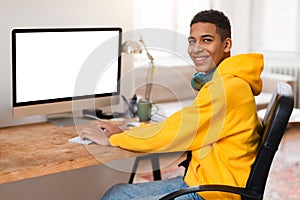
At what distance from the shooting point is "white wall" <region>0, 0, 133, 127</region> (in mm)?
2361

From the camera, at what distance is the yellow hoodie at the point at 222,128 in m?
1.76

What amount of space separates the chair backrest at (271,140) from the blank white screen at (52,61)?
1056 mm

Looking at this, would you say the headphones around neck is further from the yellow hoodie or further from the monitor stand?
the monitor stand

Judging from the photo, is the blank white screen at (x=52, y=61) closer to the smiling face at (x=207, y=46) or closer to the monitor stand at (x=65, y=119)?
the monitor stand at (x=65, y=119)

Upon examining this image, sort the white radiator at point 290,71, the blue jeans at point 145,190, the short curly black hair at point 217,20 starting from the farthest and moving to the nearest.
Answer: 1. the white radiator at point 290,71
2. the blue jeans at point 145,190
3. the short curly black hair at point 217,20

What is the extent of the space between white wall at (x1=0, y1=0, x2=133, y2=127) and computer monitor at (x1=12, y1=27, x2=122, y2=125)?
18cm

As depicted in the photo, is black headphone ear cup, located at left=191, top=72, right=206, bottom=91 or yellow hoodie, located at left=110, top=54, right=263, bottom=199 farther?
black headphone ear cup, located at left=191, top=72, right=206, bottom=91

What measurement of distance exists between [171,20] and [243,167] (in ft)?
12.5

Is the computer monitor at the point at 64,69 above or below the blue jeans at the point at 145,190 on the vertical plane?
above

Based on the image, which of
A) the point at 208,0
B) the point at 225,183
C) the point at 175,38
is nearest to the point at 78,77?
the point at 225,183

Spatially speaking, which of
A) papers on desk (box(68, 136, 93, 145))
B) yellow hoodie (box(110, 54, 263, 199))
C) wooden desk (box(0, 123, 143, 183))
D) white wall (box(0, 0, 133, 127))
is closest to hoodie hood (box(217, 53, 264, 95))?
yellow hoodie (box(110, 54, 263, 199))

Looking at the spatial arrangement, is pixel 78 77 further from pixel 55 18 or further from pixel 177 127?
pixel 177 127

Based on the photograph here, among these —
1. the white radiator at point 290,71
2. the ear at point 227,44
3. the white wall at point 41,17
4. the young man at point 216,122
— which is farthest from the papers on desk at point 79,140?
the white radiator at point 290,71

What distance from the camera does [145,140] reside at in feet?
6.18
